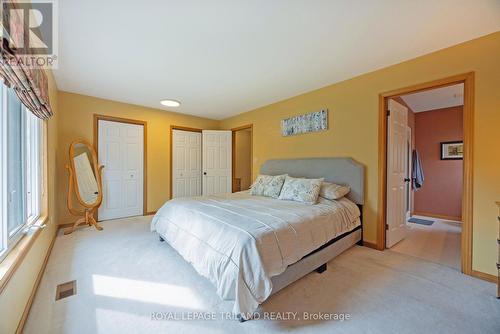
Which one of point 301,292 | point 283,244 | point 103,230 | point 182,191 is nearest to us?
point 283,244

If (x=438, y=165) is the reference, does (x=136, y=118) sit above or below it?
above

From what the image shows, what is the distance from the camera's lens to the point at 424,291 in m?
1.81

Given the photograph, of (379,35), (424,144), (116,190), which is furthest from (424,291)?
(116,190)

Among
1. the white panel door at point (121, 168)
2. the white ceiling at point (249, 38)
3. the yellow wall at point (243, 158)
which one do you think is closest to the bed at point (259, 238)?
the white ceiling at point (249, 38)

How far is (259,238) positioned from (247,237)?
94 mm

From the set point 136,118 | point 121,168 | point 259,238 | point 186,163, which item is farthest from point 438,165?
point 121,168

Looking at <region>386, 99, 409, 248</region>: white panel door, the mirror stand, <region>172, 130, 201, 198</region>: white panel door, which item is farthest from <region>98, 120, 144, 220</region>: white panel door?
<region>386, 99, 409, 248</region>: white panel door

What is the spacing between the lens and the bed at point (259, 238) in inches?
57.3

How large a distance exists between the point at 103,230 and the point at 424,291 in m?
Answer: 4.31

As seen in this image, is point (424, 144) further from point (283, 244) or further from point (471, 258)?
point (283, 244)

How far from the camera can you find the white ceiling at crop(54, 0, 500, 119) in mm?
1615

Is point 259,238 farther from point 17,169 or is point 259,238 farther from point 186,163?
point 186,163

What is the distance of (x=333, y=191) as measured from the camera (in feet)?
9.02

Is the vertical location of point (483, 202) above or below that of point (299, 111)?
below
